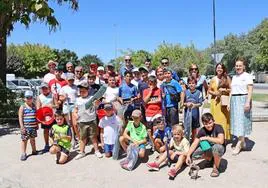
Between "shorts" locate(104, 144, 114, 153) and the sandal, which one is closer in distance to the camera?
the sandal

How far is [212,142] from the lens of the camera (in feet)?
20.9

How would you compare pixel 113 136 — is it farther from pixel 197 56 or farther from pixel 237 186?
pixel 197 56

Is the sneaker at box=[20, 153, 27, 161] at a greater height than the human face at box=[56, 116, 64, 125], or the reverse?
the human face at box=[56, 116, 64, 125]

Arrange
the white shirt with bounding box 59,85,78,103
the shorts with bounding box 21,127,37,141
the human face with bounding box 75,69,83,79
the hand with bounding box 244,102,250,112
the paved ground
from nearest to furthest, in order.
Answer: the paved ground, the hand with bounding box 244,102,250,112, the shorts with bounding box 21,127,37,141, the white shirt with bounding box 59,85,78,103, the human face with bounding box 75,69,83,79

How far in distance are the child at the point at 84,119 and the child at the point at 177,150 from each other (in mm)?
1412

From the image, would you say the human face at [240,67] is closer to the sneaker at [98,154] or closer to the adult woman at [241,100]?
the adult woman at [241,100]

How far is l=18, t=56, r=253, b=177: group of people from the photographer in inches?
286

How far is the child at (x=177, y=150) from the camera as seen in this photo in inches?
258

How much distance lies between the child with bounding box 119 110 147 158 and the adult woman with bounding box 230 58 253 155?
5.71 feet

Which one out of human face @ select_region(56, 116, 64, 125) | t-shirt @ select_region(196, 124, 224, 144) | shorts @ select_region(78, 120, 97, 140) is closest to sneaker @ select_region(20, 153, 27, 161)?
human face @ select_region(56, 116, 64, 125)

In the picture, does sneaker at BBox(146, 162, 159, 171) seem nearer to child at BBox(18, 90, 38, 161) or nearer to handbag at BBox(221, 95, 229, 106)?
handbag at BBox(221, 95, 229, 106)

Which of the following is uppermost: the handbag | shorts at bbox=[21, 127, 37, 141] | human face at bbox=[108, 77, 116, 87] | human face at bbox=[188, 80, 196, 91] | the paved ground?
human face at bbox=[108, 77, 116, 87]

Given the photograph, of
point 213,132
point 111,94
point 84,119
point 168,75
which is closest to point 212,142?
point 213,132

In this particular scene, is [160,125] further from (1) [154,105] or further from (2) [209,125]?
(2) [209,125]
